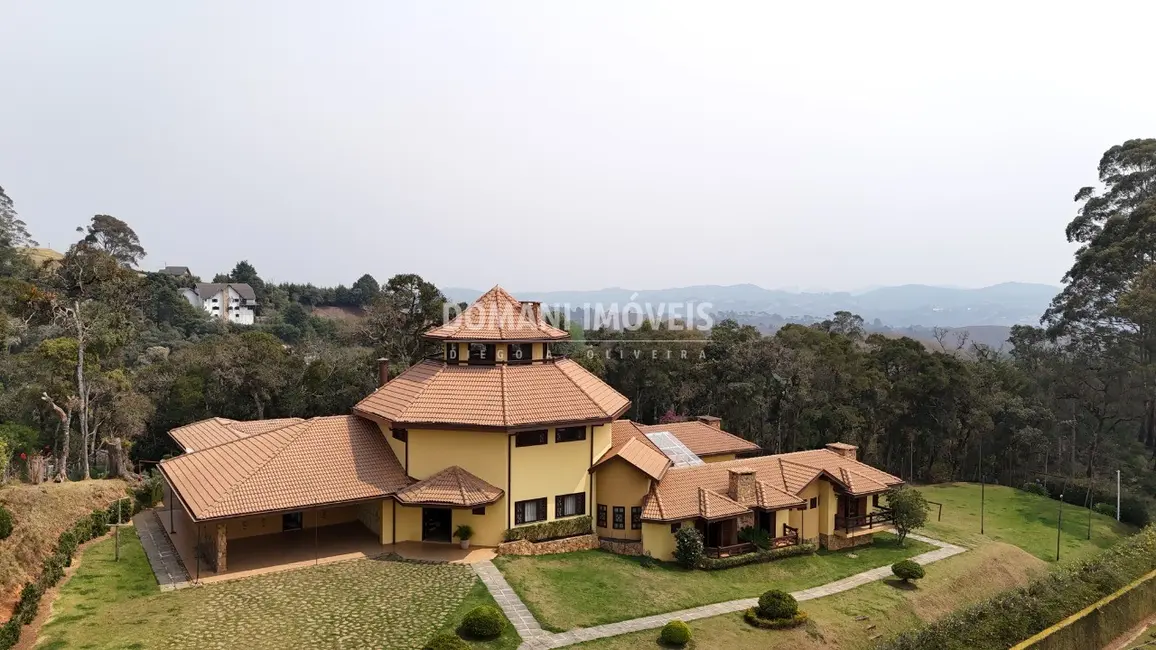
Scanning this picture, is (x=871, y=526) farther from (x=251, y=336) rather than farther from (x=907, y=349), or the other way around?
(x=251, y=336)

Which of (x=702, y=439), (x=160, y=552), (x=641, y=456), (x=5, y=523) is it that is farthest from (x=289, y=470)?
(x=702, y=439)

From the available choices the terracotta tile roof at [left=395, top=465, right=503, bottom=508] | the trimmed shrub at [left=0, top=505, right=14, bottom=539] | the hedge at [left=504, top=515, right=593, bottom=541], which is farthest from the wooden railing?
the trimmed shrub at [left=0, top=505, right=14, bottom=539]

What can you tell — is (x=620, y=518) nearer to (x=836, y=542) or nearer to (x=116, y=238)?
(x=836, y=542)

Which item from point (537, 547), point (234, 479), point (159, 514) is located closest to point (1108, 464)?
point (537, 547)

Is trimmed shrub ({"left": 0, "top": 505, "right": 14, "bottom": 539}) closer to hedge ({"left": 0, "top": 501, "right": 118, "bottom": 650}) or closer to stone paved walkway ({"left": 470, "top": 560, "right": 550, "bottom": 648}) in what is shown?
hedge ({"left": 0, "top": 501, "right": 118, "bottom": 650})

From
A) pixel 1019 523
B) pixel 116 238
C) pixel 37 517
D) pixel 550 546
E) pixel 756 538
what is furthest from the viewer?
pixel 116 238

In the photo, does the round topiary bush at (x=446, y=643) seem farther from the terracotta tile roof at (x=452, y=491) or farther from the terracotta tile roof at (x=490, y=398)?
the terracotta tile roof at (x=490, y=398)
